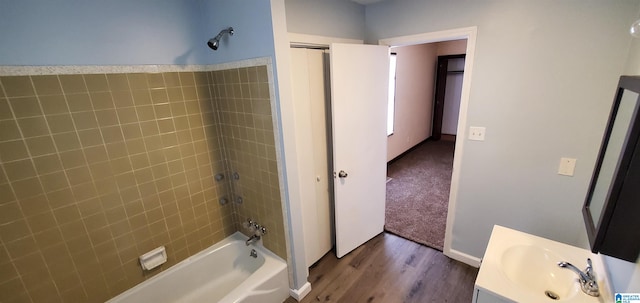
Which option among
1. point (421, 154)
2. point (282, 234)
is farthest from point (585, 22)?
point (421, 154)

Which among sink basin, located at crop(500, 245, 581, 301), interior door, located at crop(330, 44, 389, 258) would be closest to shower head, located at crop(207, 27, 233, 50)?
interior door, located at crop(330, 44, 389, 258)

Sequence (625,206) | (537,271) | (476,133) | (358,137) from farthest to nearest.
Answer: (358,137), (476,133), (537,271), (625,206)

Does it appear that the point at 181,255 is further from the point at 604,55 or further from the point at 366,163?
the point at 604,55

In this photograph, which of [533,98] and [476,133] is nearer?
[533,98]

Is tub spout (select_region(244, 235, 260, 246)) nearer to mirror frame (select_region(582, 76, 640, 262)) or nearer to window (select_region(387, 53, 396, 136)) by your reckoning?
mirror frame (select_region(582, 76, 640, 262))

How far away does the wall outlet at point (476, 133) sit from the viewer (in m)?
1.90

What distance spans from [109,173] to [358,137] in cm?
182

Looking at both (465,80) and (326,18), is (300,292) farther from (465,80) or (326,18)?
(326,18)

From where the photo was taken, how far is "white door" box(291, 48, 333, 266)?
1822 millimetres

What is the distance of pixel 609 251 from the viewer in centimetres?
84

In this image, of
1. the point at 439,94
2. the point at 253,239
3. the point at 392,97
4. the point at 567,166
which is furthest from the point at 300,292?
the point at 439,94

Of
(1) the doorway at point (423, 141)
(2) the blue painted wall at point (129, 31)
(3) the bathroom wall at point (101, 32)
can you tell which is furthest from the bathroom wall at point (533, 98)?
(3) the bathroom wall at point (101, 32)

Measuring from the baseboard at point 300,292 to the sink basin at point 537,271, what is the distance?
138cm

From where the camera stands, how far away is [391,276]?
6.98 feet
